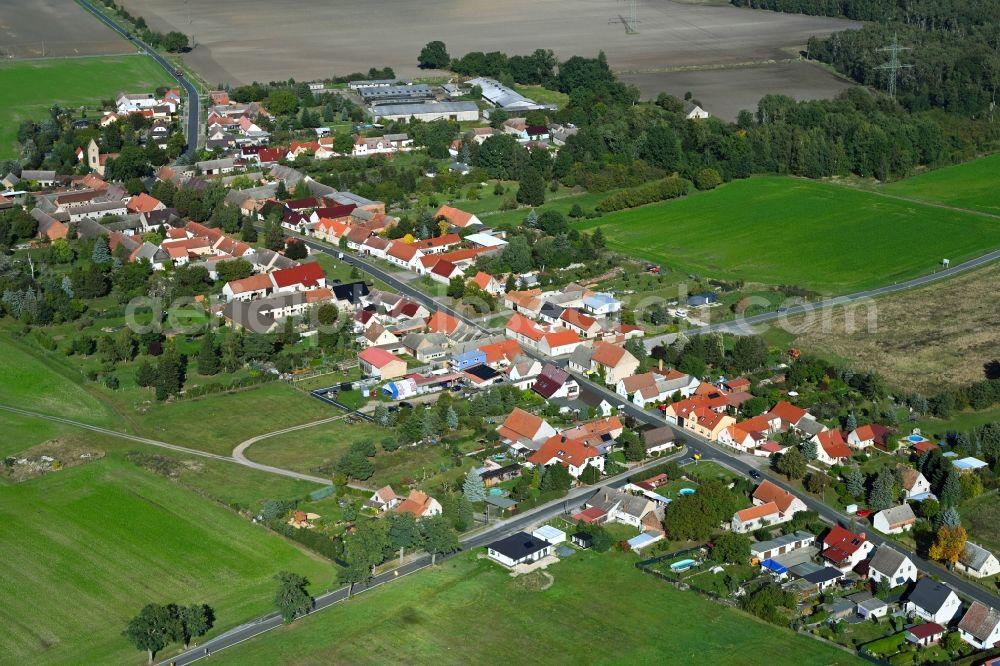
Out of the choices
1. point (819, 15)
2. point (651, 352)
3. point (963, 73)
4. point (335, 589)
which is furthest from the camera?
point (819, 15)

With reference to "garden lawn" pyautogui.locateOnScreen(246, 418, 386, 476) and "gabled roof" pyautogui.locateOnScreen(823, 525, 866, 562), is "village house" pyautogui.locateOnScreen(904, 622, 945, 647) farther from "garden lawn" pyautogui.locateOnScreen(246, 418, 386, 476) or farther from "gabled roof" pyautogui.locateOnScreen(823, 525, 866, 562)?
"garden lawn" pyautogui.locateOnScreen(246, 418, 386, 476)

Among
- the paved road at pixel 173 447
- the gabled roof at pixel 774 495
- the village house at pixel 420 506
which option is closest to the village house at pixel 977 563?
the gabled roof at pixel 774 495

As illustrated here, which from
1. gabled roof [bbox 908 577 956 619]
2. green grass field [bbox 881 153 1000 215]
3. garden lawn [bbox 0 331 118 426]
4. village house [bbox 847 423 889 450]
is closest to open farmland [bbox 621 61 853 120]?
green grass field [bbox 881 153 1000 215]

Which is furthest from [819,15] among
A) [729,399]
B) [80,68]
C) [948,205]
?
[729,399]

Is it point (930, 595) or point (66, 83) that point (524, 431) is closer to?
point (930, 595)

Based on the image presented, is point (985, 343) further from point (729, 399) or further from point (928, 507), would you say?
point (928, 507)

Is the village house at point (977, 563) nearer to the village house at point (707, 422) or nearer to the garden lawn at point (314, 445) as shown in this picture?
the village house at point (707, 422)
